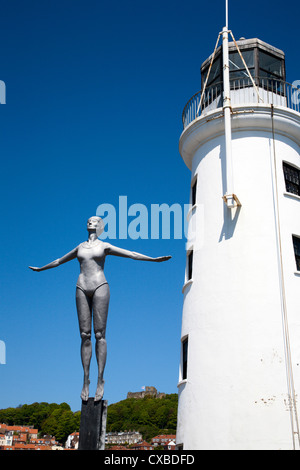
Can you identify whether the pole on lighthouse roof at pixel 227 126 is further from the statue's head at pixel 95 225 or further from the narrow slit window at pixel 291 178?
the statue's head at pixel 95 225

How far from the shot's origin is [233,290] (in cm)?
2023

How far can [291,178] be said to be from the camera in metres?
23.1

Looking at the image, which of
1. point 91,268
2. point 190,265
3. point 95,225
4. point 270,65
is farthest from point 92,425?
point 270,65

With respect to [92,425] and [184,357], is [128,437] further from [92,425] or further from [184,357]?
[92,425]

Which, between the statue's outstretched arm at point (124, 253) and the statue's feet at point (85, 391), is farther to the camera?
the statue's outstretched arm at point (124, 253)

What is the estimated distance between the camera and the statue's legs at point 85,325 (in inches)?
463

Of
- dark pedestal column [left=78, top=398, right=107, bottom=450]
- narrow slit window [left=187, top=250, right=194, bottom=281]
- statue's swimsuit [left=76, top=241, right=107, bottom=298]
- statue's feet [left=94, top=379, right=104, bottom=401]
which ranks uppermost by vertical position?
narrow slit window [left=187, top=250, right=194, bottom=281]

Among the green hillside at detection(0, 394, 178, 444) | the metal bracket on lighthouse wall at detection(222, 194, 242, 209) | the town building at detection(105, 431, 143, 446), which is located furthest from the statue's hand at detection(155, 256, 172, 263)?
the town building at detection(105, 431, 143, 446)

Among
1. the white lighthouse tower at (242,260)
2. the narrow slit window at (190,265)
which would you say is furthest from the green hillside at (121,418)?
the white lighthouse tower at (242,260)

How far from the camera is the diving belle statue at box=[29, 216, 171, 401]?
11633mm

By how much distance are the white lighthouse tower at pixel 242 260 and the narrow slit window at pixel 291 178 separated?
0.06 meters

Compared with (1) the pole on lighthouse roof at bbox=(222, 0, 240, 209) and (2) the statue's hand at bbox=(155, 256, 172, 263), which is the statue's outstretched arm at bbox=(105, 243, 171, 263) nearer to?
(2) the statue's hand at bbox=(155, 256, 172, 263)

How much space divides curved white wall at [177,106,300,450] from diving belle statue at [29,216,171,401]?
342 inches
